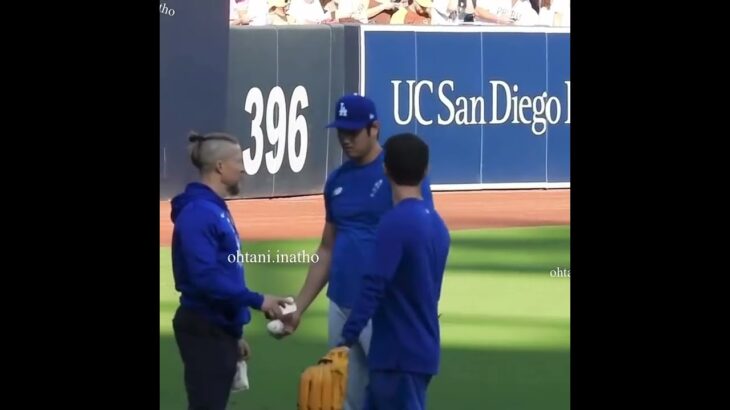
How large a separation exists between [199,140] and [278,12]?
101 inches

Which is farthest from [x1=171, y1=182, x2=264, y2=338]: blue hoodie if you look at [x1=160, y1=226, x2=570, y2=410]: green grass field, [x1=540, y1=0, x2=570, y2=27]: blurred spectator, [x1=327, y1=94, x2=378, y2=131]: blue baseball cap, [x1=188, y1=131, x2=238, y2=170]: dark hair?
[x1=540, y1=0, x2=570, y2=27]: blurred spectator

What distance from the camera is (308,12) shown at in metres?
9.66

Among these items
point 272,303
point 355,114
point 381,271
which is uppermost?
point 355,114

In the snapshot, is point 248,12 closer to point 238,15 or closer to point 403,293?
point 238,15

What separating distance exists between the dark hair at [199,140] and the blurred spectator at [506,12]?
5.51 feet

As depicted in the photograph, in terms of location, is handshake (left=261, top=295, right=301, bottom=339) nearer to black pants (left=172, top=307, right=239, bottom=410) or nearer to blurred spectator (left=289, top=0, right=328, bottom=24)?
black pants (left=172, top=307, right=239, bottom=410)

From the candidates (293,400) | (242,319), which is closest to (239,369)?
(242,319)

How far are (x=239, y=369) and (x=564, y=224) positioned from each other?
1.85 m

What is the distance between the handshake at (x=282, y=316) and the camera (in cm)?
785

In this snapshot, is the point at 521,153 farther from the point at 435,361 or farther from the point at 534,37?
the point at 435,361

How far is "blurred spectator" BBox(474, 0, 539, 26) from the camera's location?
8930mm

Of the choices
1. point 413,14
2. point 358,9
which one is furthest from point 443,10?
point 358,9

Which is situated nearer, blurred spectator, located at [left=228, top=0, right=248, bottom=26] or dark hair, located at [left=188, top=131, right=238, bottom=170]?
dark hair, located at [left=188, top=131, right=238, bottom=170]

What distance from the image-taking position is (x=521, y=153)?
9.32 m
